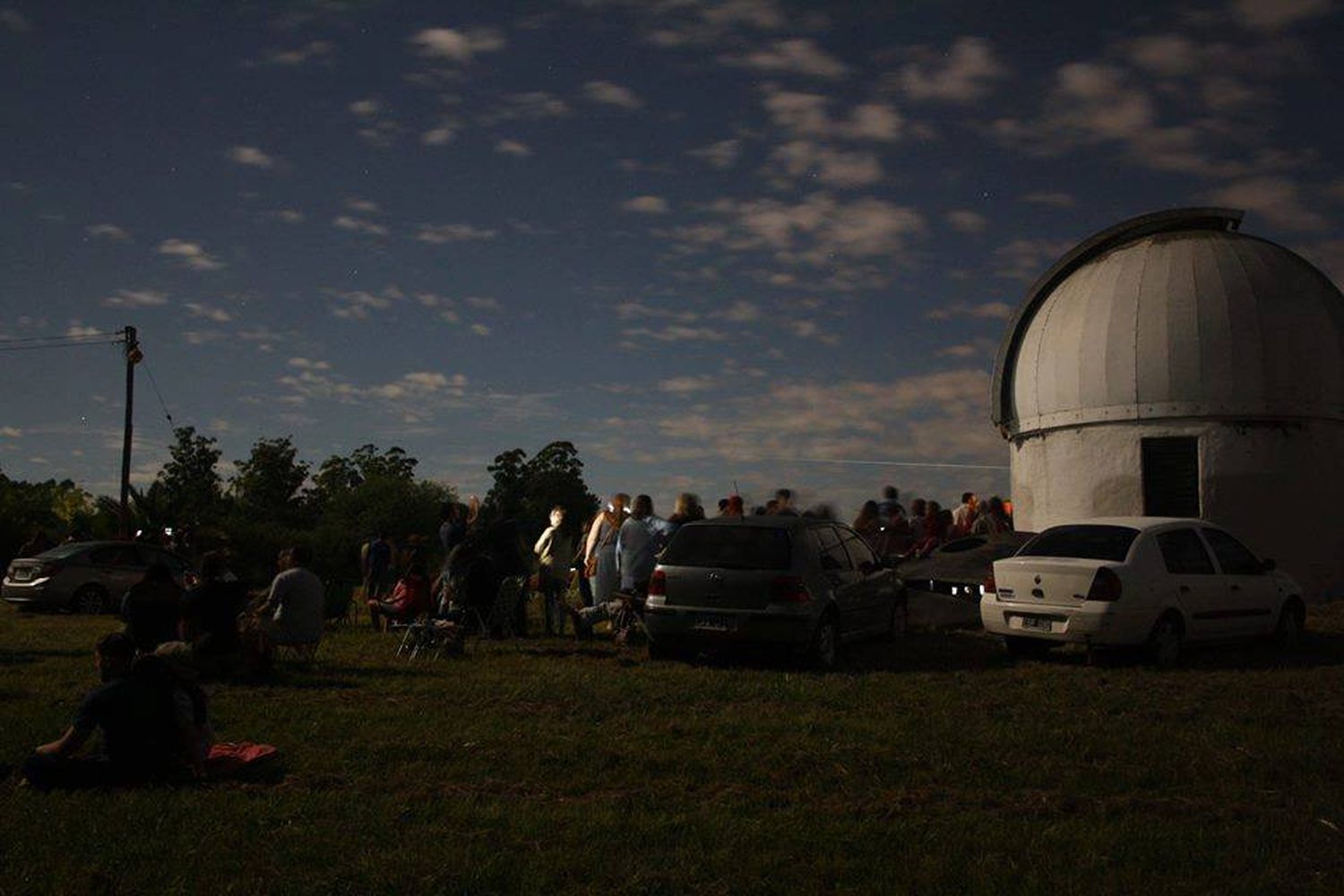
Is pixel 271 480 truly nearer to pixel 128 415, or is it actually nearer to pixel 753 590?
pixel 128 415

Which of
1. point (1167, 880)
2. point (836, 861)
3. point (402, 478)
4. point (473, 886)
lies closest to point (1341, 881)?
point (1167, 880)

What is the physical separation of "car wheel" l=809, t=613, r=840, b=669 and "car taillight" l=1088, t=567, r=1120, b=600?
8.55 ft


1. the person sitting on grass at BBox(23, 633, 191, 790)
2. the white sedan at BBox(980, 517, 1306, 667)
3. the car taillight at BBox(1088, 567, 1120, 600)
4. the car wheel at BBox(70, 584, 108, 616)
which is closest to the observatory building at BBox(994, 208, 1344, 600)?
the white sedan at BBox(980, 517, 1306, 667)

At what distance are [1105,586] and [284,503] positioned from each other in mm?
69269

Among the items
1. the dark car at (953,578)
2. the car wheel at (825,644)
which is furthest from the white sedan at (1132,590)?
the dark car at (953,578)

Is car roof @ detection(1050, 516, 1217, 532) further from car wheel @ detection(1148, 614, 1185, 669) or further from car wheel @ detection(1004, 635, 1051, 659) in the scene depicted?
car wheel @ detection(1004, 635, 1051, 659)

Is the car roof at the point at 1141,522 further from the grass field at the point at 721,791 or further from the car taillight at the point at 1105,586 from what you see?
the grass field at the point at 721,791

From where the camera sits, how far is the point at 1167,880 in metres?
5.30

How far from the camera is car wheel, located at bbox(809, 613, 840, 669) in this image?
12.8m

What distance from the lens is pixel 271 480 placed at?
7550cm

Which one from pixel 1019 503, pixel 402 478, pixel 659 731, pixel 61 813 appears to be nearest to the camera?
pixel 61 813

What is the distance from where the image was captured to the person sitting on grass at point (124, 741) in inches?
276

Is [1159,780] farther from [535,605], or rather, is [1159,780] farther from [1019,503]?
[1019,503]

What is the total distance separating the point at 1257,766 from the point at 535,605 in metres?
14.7
